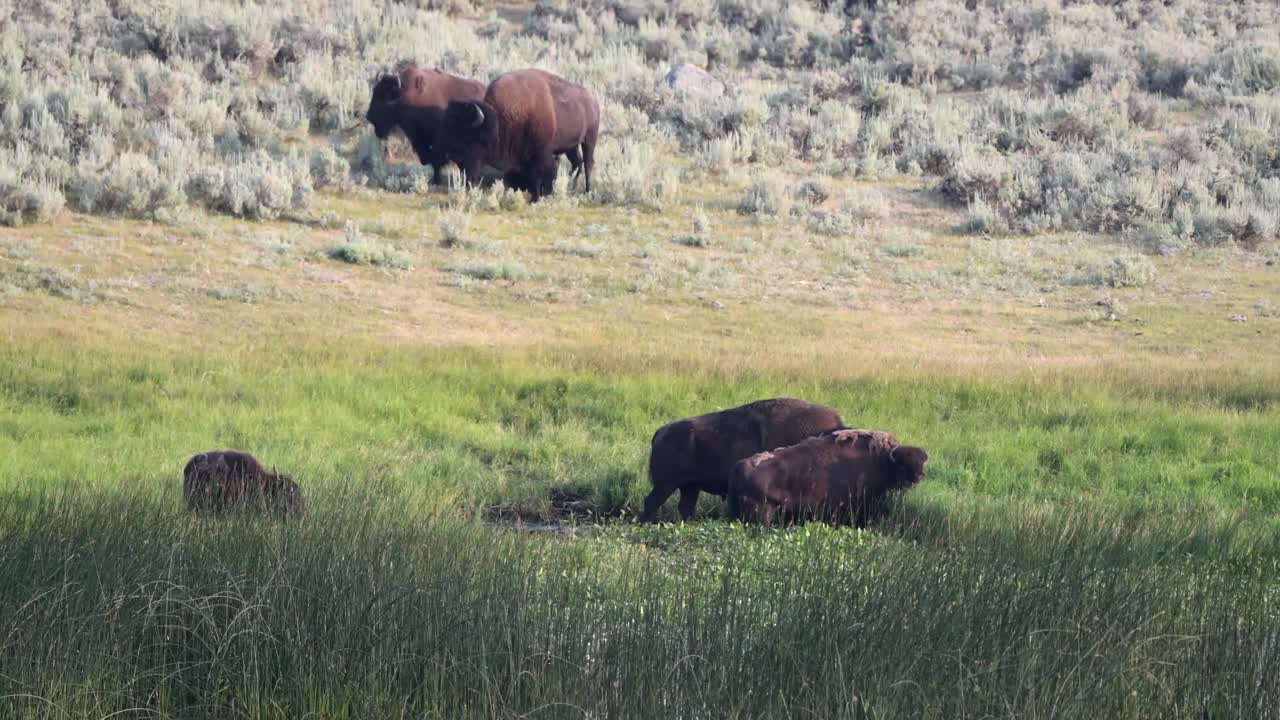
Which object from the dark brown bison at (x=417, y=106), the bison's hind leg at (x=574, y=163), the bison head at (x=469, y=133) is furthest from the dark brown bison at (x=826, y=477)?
the bison's hind leg at (x=574, y=163)

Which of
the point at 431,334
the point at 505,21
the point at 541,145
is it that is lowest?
the point at 431,334

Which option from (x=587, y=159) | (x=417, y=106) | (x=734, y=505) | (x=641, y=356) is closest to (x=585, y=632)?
(x=734, y=505)

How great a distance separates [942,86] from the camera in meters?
39.1

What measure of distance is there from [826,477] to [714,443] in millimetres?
1047

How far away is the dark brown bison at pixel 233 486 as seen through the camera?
9484 mm

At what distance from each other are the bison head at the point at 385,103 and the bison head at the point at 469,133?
3.22ft

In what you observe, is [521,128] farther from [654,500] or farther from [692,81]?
[654,500]

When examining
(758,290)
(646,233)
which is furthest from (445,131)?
(758,290)

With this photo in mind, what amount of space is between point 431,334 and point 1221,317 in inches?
440

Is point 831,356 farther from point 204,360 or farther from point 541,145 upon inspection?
point 541,145

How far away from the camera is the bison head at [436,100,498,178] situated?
26.0 meters

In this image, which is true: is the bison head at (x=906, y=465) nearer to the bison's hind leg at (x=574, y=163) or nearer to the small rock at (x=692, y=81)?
the bison's hind leg at (x=574, y=163)

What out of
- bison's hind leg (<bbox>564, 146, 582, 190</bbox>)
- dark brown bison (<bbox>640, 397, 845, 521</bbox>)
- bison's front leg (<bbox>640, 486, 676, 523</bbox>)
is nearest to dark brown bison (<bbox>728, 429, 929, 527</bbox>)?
dark brown bison (<bbox>640, 397, 845, 521</bbox>)

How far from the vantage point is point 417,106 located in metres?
27.1
